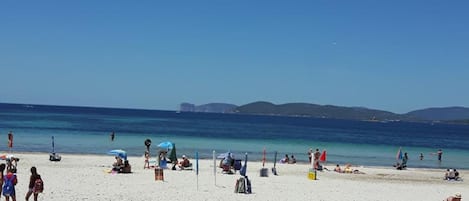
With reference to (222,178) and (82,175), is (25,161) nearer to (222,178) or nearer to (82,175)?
(82,175)

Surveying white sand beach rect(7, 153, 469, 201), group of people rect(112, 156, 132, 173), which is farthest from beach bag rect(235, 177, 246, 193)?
group of people rect(112, 156, 132, 173)

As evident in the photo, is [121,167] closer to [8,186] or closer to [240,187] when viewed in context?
[240,187]

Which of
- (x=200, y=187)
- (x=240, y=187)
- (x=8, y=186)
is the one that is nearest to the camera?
(x=8, y=186)

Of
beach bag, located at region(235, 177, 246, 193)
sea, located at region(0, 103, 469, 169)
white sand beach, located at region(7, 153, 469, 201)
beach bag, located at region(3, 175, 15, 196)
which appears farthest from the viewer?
sea, located at region(0, 103, 469, 169)

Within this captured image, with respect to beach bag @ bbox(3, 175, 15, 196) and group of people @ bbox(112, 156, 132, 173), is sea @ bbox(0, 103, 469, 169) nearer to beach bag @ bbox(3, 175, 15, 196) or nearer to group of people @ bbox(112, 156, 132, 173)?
group of people @ bbox(112, 156, 132, 173)

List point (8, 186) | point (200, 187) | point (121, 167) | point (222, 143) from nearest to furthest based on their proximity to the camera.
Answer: point (8, 186)
point (200, 187)
point (121, 167)
point (222, 143)

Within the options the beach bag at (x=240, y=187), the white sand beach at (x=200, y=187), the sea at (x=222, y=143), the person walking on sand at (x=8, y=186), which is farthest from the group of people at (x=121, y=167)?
the sea at (x=222, y=143)

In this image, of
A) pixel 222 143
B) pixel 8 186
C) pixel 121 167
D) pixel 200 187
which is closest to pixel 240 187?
pixel 200 187

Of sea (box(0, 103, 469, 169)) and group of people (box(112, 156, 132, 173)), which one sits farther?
sea (box(0, 103, 469, 169))

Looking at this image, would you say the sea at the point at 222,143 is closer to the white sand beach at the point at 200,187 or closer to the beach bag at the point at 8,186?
the white sand beach at the point at 200,187

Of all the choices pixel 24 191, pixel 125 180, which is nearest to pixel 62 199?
pixel 24 191

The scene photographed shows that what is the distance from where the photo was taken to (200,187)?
2083 cm

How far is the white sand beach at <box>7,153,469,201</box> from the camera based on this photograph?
59.9 feet

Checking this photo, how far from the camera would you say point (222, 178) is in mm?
24250
